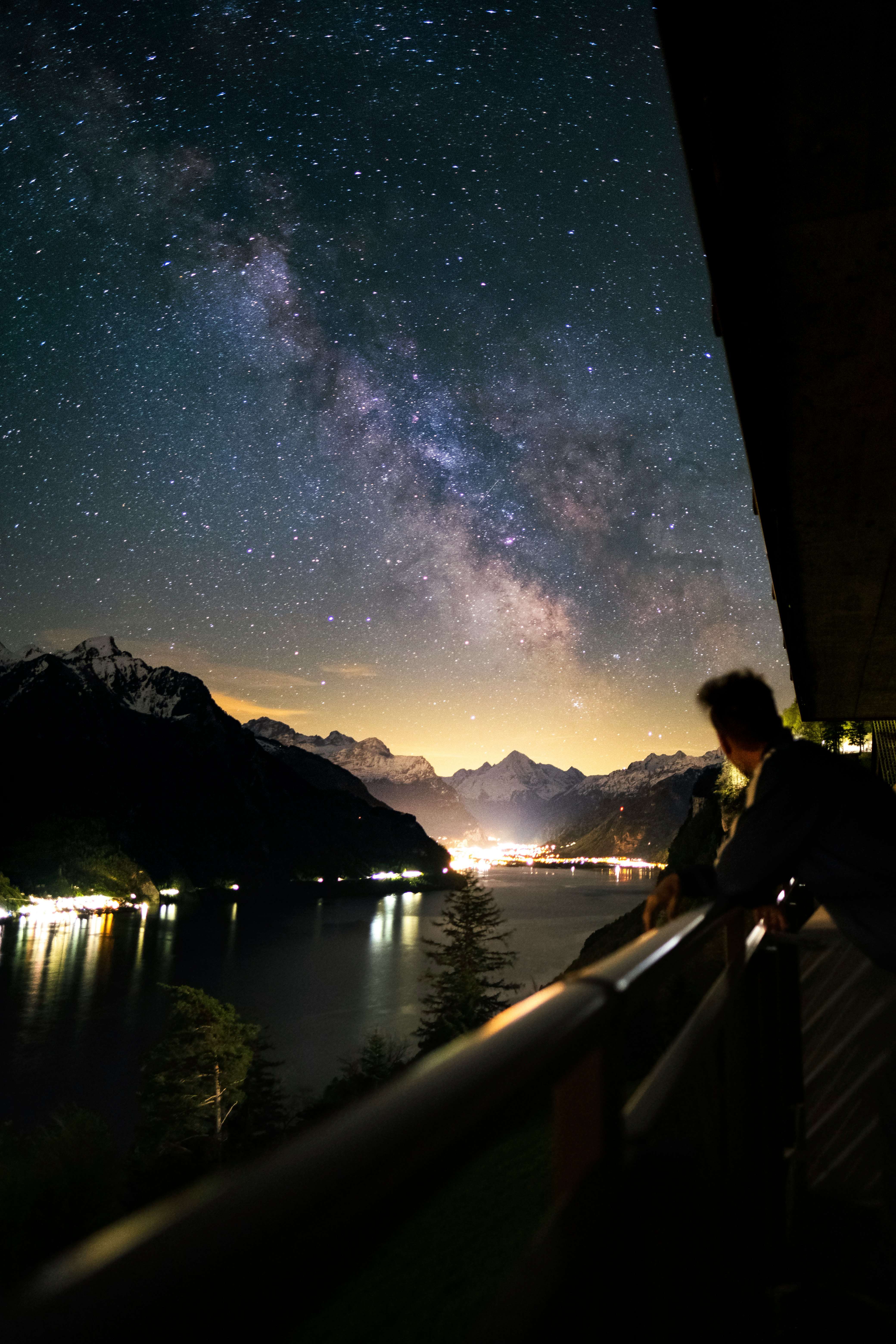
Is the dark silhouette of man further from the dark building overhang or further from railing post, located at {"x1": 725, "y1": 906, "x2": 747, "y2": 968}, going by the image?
the dark building overhang

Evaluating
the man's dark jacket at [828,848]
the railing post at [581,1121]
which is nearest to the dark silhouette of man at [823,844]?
the man's dark jacket at [828,848]

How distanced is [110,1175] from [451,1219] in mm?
17142

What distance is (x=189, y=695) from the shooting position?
19350 centimetres

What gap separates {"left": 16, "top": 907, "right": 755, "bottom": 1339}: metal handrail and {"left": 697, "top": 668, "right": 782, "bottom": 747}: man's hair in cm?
161

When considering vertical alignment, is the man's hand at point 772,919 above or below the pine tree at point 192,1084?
above

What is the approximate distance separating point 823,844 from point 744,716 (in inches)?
19.8

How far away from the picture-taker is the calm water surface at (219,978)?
114 feet

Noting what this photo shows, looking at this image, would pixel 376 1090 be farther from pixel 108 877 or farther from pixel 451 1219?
pixel 108 877

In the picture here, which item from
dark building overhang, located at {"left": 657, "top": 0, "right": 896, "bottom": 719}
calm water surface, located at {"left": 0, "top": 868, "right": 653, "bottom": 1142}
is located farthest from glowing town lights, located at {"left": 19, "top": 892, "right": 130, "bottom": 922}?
dark building overhang, located at {"left": 657, "top": 0, "right": 896, "bottom": 719}

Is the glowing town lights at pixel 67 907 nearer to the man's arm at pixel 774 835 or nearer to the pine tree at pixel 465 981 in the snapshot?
the pine tree at pixel 465 981

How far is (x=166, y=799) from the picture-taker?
504 ft

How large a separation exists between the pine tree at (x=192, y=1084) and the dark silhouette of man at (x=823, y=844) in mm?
28190

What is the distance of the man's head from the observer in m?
2.31

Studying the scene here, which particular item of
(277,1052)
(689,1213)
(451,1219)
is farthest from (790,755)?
(277,1052)
